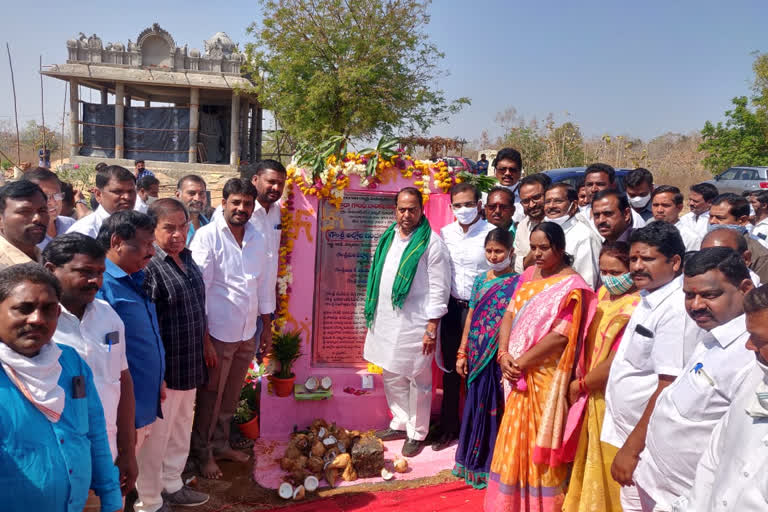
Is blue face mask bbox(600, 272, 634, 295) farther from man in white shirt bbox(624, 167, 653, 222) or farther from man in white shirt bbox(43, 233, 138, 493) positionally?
man in white shirt bbox(43, 233, 138, 493)

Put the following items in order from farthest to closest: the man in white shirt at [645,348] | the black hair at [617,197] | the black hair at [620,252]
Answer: the black hair at [617,197] < the black hair at [620,252] < the man in white shirt at [645,348]

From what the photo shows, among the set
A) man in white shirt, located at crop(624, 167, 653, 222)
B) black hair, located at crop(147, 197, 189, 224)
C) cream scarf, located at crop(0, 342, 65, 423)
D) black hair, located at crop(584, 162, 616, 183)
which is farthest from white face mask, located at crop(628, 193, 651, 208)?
cream scarf, located at crop(0, 342, 65, 423)

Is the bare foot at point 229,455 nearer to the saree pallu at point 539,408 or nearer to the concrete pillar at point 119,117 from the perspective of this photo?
the saree pallu at point 539,408

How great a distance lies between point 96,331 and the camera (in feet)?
7.68

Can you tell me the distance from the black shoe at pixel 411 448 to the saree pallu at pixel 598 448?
1.54 m

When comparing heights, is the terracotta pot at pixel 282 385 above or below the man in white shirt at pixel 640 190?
below

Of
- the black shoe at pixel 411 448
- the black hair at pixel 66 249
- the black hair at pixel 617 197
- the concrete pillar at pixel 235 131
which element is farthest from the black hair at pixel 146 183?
the concrete pillar at pixel 235 131

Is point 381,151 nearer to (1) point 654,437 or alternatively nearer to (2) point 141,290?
(2) point 141,290

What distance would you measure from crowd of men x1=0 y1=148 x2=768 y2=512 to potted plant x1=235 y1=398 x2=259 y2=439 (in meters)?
0.37

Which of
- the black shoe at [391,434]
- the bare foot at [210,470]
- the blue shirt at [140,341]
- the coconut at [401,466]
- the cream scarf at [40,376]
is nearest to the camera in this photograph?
the cream scarf at [40,376]

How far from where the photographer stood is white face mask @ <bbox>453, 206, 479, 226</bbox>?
14.9 ft

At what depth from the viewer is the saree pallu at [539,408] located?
10.5ft

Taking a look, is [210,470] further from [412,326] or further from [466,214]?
[466,214]

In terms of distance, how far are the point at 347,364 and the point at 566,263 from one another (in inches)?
95.4
